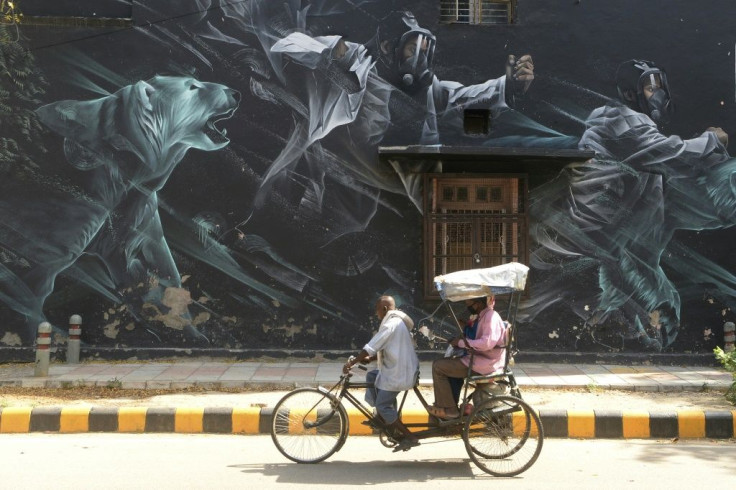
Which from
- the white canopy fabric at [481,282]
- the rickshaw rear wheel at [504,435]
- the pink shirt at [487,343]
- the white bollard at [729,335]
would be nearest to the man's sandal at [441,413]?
the rickshaw rear wheel at [504,435]

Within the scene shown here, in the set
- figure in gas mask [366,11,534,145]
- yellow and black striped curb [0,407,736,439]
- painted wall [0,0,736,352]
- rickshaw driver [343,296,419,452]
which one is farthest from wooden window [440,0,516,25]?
rickshaw driver [343,296,419,452]

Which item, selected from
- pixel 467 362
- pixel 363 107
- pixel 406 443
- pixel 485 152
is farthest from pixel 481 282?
pixel 363 107

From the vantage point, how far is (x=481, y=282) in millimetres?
6047

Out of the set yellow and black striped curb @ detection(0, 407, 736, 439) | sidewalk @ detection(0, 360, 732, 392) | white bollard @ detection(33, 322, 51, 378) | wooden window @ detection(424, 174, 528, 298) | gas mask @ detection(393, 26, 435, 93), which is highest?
gas mask @ detection(393, 26, 435, 93)

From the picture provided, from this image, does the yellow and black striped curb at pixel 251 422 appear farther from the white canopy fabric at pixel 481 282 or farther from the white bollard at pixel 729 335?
the white bollard at pixel 729 335

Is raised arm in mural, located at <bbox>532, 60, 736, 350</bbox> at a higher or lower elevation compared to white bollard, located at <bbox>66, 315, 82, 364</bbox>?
higher

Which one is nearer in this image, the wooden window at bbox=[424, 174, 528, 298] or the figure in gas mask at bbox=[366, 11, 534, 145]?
the wooden window at bbox=[424, 174, 528, 298]

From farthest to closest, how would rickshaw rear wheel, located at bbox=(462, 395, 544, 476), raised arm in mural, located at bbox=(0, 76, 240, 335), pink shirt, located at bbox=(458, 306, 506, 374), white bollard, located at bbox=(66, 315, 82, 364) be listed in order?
1. raised arm in mural, located at bbox=(0, 76, 240, 335)
2. white bollard, located at bbox=(66, 315, 82, 364)
3. pink shirt, located at bbox=(458, 306, 506, 374)
4. rickshaw rear wheel, located at bbox=(462, 395, 544, 476)

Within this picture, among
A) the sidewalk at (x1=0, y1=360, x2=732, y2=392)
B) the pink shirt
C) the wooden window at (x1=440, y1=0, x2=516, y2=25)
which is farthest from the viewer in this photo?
the wooden window at (x1=440, y1=0, x2=516, y2=25)

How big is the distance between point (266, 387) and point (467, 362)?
3.56 metres

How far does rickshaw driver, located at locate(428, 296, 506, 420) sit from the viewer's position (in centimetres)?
606

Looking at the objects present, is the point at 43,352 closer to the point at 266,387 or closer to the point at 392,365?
the point at 266,387

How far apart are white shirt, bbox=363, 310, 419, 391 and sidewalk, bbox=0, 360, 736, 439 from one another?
1297 millimetres

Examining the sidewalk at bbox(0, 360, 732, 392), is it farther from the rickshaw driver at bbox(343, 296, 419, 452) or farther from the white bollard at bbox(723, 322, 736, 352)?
the rickshaw driver at bbox(343, 296, 419, 452)
